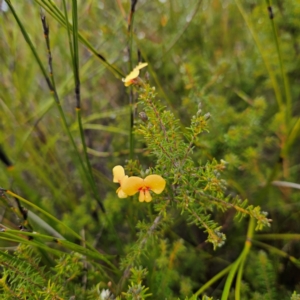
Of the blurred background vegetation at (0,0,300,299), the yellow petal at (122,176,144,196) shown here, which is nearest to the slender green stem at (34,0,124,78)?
the blurred background vegetation at (0,0,300,299)

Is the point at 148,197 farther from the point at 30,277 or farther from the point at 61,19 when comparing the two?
the point at 61,19

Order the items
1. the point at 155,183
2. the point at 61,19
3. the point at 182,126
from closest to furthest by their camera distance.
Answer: the point at 155,183, the point at 61,19, the point at 182,126

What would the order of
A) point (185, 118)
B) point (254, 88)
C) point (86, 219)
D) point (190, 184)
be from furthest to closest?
point (254, 88), point (185, 118), point (86, 219), point (190, 184)

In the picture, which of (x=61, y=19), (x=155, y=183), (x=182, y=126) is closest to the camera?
(x=155, y=183)

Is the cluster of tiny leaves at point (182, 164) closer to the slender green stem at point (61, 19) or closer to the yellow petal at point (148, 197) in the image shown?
the yellow petal at point (148, 197)

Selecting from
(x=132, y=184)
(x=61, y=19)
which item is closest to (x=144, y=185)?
(x=132, y=184)

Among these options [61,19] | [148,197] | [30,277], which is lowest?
[30,277]

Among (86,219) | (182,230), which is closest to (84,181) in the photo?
(86,219)

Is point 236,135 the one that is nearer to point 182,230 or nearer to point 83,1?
point 182,230
